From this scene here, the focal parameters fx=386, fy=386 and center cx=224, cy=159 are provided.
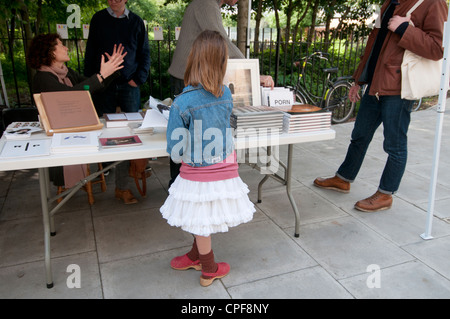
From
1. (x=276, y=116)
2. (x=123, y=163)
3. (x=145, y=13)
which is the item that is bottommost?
(x=123, y=163)

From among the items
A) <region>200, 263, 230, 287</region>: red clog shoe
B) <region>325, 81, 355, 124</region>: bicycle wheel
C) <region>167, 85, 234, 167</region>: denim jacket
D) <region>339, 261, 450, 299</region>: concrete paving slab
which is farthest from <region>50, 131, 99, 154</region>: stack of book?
<region>325, 81, 355, 124</region>: bicycle wheel

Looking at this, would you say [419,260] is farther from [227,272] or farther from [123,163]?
[123,163]

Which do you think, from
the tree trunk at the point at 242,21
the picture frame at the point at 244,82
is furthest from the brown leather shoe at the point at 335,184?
the tree trunk at the point at 242,21

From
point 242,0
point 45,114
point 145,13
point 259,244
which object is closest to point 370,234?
point 259,244

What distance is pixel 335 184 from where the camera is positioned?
366cm

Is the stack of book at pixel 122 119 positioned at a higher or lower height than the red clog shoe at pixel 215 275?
higher

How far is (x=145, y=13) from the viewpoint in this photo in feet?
78.2

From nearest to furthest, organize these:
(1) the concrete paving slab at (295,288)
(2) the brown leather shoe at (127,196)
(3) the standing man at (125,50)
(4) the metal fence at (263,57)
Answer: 1. (1) the concrete paving slab at (295,288)
2. (2) the brown leather shoe at (127,196)
3. (3) the standing man at (125,50)
4. (4) the metal fence at (263,57)

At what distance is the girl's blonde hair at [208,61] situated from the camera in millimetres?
1855

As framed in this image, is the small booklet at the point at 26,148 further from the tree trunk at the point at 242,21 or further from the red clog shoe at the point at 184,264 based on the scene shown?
the tree trunk at the point at 242,21

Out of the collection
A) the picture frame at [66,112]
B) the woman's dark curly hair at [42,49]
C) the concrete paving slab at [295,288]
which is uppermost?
the woman's dark curly hair at [42,49]

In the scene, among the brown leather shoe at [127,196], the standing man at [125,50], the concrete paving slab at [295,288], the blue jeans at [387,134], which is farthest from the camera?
the standing man at [125,50]

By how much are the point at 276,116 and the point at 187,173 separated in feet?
2.41

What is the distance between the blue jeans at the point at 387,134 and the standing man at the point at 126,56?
203 cm
